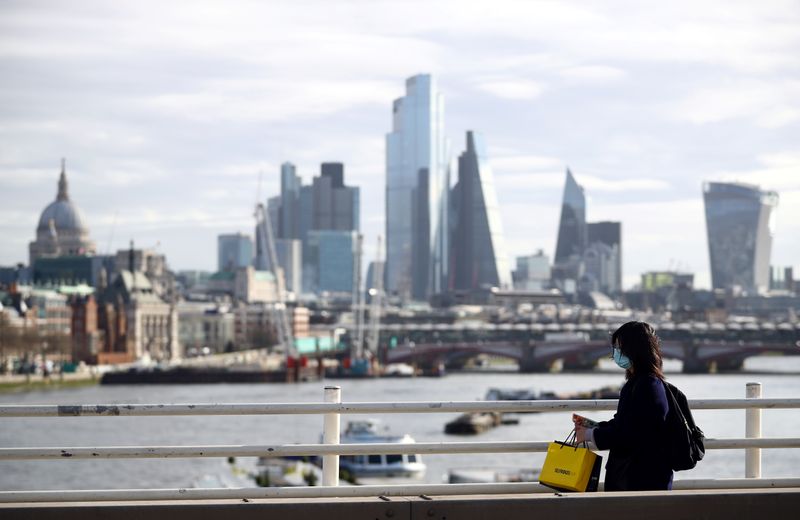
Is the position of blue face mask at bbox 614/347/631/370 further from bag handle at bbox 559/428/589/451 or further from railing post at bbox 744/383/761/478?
railing post at bbox 744/383/761/478

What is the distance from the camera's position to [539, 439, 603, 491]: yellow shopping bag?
6.15 metres

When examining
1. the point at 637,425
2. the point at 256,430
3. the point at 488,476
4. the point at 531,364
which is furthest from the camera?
the point at 531,364

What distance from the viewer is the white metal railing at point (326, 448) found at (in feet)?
20.6

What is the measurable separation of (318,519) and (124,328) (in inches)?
5341

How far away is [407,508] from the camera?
20.1ft

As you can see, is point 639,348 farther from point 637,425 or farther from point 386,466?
point 386,466

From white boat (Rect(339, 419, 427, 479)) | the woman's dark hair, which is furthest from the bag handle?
white boat (Rect(339, 419, 427, 479))

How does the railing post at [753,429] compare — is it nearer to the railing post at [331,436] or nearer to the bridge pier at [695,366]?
the railing post at [331,436]

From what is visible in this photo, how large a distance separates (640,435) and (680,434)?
0.53ft

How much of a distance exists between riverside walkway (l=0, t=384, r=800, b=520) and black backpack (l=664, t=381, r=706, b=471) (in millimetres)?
152

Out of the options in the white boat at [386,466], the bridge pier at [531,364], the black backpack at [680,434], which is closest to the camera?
the black backpack at [680,434]

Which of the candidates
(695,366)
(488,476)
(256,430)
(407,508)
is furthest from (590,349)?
(407,508)

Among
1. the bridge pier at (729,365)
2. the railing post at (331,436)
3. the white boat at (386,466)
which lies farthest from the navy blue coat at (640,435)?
the bridge pier at (729,365)

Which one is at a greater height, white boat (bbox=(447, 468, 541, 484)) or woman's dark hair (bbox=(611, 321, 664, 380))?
woman's dark hair (bbox=(611, 321, 664, 380))
